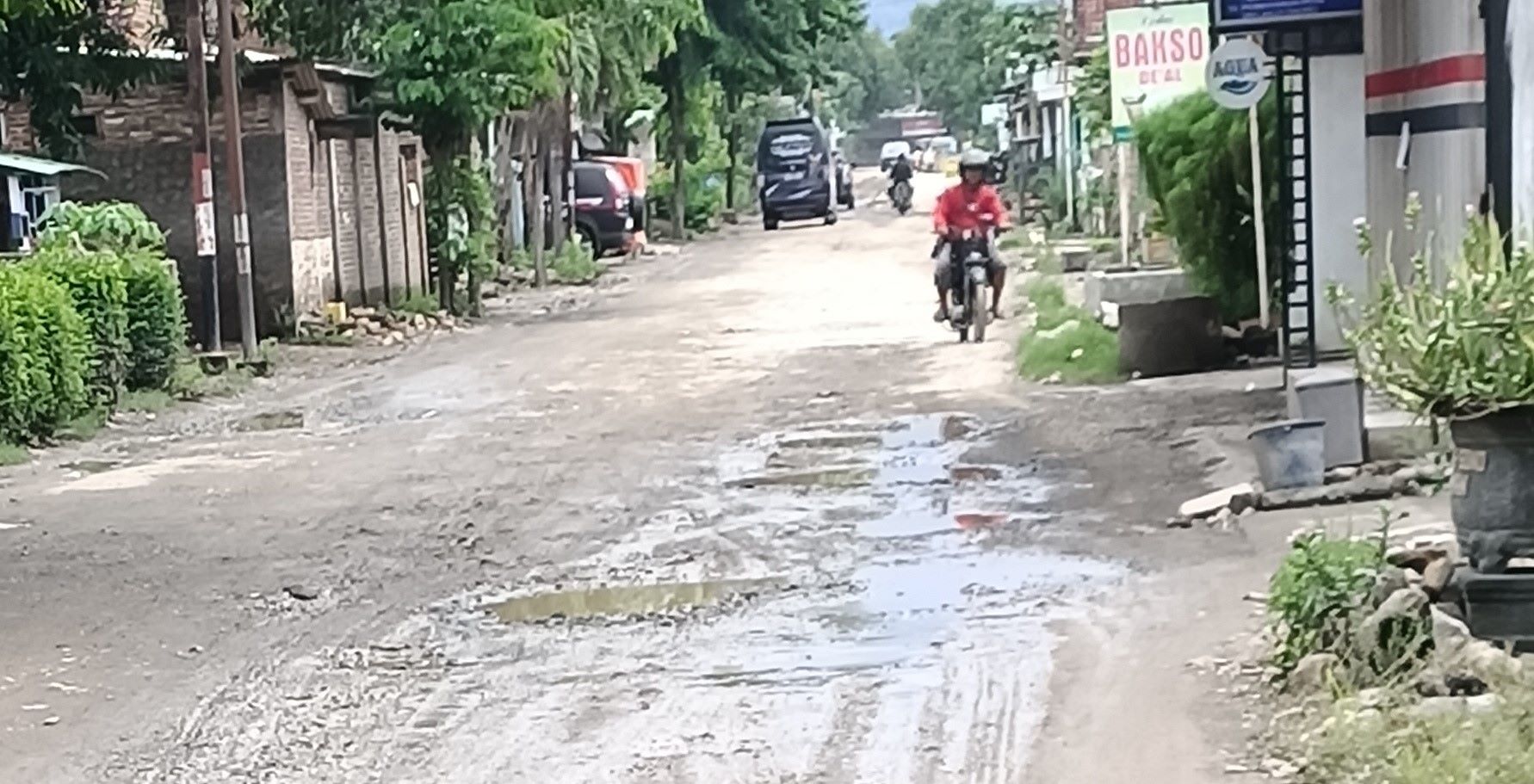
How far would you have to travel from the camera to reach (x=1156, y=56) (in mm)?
24484

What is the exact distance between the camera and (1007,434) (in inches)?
590

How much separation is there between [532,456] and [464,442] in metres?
1.17

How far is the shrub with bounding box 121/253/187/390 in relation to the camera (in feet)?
66.8

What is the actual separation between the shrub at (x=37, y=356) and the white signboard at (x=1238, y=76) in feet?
29.1

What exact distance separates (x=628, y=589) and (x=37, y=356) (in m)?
8.52

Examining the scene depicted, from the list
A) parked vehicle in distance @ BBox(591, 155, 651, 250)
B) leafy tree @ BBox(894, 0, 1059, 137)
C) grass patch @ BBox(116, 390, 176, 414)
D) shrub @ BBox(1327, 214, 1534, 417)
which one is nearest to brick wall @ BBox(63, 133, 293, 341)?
grass patch @ BBox(116, 390, 176, 414)

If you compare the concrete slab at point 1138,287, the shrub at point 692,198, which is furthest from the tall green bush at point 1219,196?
the shrub at point 692,198

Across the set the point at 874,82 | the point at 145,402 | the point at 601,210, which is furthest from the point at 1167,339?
the point at 874,82

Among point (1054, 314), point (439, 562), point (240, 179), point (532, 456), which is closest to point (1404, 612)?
point (439, 562)

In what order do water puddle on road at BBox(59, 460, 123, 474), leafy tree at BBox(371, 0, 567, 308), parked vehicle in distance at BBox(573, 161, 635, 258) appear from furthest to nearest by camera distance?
parked vehicle in distance at BBox(573, 161, 635, 258) < leafy tree at BBox(371, 0, 567, 308) < water puddle on road at BBox(59, 460, 123, 474)

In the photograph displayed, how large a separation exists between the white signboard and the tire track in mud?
16.4 ft

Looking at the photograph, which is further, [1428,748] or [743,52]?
[743,52]

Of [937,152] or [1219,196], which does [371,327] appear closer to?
[1219,196]

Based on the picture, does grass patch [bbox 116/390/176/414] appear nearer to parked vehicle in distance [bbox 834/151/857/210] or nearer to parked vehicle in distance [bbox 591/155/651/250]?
parked vehicle in distance [bbox 591/155/651/250]
